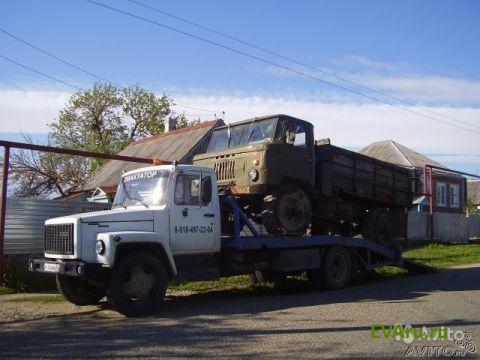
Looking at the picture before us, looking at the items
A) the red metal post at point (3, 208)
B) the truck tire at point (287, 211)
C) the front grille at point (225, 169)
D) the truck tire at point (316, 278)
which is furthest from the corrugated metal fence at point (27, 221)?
the truck tire at point (316, 278)

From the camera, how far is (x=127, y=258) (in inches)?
333

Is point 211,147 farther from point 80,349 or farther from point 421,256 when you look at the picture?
point 421,256

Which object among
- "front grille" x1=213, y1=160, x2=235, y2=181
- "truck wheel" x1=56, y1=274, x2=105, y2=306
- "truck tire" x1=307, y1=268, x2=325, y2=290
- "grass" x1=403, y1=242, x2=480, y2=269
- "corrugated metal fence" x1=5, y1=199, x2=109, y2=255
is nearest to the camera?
"truck wheel" x1=56, y1=274, x2=105, y2=306

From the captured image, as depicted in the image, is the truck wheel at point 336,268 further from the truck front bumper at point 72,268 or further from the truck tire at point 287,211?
the truck front bumper at point 72,268

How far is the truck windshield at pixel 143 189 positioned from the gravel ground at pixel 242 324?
1839 millimetres

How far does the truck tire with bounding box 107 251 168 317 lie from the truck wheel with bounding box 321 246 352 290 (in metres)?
4.13

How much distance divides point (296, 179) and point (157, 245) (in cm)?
350

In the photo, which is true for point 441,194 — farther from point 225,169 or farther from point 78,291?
point 78,291

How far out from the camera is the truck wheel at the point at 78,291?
941 cm

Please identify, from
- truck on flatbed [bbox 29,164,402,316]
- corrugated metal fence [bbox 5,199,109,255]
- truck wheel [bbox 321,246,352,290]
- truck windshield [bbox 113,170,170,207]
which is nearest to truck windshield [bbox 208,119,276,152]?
truck on flatbed [bbox 29,164,402,316]

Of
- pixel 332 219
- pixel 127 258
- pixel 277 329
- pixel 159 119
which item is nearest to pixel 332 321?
pixel 277 329

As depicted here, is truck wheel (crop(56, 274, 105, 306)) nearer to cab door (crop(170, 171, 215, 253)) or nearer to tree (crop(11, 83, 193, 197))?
cab door (crop(170, 171, 215, 253))

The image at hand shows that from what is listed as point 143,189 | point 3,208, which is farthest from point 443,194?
point 3,208

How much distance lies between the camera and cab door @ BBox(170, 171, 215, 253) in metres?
9.23
